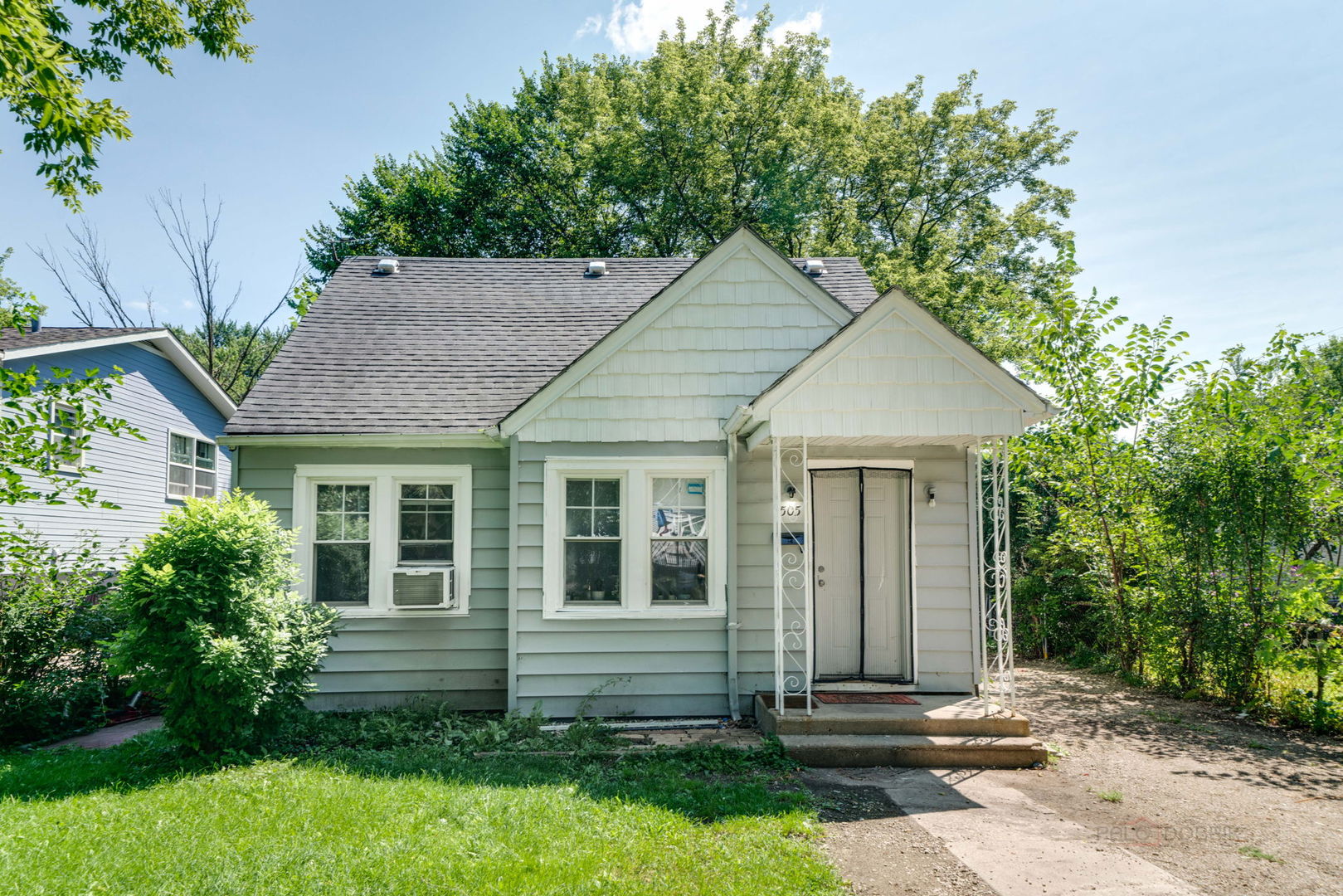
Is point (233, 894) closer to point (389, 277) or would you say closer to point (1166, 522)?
point (389, 277)

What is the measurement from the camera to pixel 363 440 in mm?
7453

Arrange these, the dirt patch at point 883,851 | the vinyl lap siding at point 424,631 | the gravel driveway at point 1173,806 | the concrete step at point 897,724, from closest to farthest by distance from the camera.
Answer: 1. the dirt patch at point 883,851
2. the gravel driveway at point 1173,806
3. the concrete step at point 897,724
4. the vinyl lap siding at point 424,631

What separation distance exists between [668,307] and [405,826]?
502 centimetres

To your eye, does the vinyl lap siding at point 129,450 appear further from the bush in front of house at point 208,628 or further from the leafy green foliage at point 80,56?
the leafy green foliage at point 80,56

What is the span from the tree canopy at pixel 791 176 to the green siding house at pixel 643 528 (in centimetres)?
1285

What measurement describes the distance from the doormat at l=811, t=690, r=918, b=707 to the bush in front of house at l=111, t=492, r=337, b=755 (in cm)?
479

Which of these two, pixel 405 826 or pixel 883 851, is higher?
pixel 405 826

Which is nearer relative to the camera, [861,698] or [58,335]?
[861,698]

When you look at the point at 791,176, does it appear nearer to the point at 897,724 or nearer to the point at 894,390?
the point at 894,390

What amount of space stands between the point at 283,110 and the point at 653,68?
10748 mm

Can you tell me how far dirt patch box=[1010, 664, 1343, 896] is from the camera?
417cm

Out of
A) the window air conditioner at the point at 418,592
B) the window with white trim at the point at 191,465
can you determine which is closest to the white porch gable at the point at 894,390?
the window air conditioner at the point at 418,592

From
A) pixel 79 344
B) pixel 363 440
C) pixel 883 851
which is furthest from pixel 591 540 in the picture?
pixel 79 344

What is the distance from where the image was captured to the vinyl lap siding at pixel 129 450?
41.2ft
